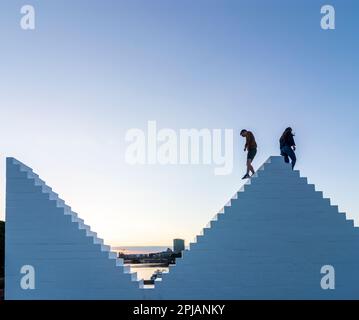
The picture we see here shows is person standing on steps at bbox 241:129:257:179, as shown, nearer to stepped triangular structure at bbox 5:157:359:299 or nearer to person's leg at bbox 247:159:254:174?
person's leg at bbox 247:159:254:174

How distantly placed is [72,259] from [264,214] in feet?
16.1

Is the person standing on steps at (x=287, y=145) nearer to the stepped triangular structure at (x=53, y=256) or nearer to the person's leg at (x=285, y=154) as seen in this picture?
the person's leg at (x=285, y=154)

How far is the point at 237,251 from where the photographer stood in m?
15.7

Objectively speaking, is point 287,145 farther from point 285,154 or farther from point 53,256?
point 53,256

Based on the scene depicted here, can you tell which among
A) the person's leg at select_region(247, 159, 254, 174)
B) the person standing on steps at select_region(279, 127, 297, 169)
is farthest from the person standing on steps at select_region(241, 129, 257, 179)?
the person standing on steps at select_region(279, 127, 297, 169)

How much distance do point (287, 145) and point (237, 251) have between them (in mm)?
3060

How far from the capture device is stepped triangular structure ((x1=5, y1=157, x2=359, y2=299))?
615 inches

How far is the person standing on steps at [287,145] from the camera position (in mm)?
16312

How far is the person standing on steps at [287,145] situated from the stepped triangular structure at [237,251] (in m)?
0.61

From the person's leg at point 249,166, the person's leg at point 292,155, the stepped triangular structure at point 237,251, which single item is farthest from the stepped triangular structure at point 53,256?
the person's leg at point 292,155

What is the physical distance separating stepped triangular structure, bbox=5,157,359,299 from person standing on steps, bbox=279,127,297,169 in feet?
2.00

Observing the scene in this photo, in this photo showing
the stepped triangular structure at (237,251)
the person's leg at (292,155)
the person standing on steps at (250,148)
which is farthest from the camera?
the person standing on steps at (250,148)

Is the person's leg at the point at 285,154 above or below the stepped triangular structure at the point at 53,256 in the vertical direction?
above
